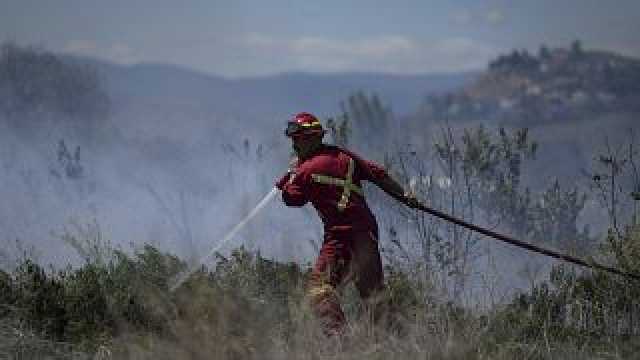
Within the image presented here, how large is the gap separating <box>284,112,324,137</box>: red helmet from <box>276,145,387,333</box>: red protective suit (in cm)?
17

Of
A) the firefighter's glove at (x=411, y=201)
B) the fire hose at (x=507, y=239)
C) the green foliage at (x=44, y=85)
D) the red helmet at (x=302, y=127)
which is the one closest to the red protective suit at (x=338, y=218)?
the red helmet at (x=302, y=127)

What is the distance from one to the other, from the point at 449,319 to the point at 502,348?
403mm

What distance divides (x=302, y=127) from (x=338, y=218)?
0.69 m

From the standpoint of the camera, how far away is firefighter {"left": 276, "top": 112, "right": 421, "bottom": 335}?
24.3 feet

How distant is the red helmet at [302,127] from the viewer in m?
7.52

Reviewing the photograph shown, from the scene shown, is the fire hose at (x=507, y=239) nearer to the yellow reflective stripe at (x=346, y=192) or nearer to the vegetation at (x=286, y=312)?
the vegetation at (x=286, y=312)

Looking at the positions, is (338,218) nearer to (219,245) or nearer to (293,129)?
(293,129)

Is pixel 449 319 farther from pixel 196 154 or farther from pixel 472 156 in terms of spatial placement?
pixel 196 154

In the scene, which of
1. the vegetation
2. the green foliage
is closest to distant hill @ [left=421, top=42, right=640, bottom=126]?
the green foliage

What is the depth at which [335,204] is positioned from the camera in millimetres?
7457

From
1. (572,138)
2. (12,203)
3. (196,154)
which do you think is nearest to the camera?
(12,203)

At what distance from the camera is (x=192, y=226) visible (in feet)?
144

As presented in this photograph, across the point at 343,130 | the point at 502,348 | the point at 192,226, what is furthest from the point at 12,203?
the point at 502,348

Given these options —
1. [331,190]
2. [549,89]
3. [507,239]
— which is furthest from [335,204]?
[549,89]
